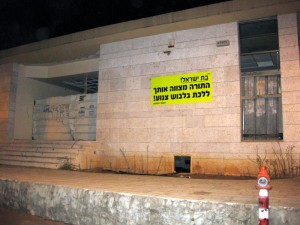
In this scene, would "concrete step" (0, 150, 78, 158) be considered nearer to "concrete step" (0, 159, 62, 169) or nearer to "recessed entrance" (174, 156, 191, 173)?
"concrete step" (0, 159, 62, 169)

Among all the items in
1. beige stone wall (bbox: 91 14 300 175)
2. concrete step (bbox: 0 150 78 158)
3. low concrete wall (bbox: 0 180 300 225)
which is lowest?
low concrete wall (bbox: 0 180 300 225)

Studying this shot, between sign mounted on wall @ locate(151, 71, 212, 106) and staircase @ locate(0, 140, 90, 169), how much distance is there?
9.74 feet

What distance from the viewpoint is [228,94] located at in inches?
311

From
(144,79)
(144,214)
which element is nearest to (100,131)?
(144,79)

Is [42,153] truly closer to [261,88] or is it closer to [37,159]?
[37,159]

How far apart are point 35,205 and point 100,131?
4230mm

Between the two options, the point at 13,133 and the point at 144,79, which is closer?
the point at 144,79

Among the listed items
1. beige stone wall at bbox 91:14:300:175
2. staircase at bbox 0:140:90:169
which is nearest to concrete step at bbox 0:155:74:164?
staircase at bbox 0:140:90:169

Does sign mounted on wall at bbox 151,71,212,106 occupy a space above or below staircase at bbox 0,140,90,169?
above

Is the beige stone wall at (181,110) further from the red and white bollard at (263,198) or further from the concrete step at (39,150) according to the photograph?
the red and white bollard at (263,198)

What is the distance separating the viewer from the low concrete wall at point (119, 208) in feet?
12.3

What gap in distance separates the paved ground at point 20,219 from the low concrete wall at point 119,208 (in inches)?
3.8

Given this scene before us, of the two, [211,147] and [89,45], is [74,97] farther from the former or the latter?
[211,147]

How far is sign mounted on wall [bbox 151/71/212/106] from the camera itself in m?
8.20
